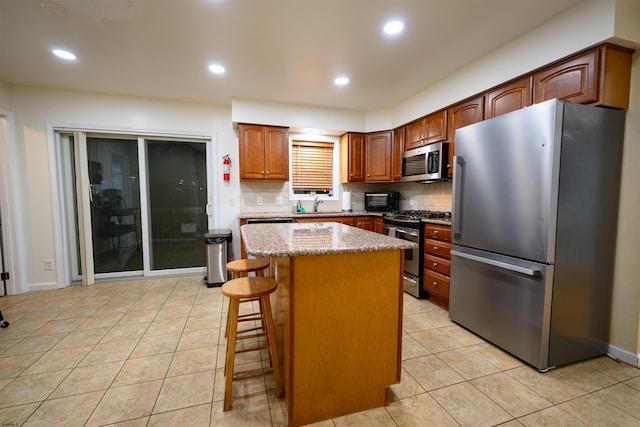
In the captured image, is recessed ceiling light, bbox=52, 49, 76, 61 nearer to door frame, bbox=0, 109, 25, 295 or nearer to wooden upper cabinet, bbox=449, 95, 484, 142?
door frame, bbox=0, 109, 25, 295

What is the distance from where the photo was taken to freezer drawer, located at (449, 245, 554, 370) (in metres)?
1.85

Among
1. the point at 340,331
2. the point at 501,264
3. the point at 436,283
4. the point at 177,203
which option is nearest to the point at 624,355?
the point at 501,264

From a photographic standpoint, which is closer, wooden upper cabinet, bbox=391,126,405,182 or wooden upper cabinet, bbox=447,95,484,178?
wooden upper cabinet, bbox=447,95,484,178

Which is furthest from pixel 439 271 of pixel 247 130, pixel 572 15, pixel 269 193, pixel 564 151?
pixel 247 130

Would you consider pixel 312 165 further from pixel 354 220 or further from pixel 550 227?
pixel 550 227

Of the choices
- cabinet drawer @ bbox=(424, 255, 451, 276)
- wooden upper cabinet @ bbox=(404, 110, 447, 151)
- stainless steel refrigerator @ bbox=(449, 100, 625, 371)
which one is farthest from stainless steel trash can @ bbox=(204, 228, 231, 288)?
stainless steel refrigerator @ bbox=(449, 100, 625, 371)

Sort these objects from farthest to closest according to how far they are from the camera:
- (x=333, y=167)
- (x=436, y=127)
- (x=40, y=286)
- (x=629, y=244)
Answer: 1. (x=333, y=167)
2. (x=40, y=286)
3. (x=436, y=127)
4. (x=629, y=244)

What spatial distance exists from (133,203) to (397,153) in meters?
3.99

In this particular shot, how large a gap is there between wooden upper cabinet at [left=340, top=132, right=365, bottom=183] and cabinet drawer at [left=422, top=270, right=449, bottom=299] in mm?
1948

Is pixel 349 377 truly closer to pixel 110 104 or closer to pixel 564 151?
pixel 564 151

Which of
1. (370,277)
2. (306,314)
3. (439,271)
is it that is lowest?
(439,271)

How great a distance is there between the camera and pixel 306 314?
4.63 ft

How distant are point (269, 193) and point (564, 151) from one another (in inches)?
139

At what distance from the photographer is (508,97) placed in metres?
2.46
